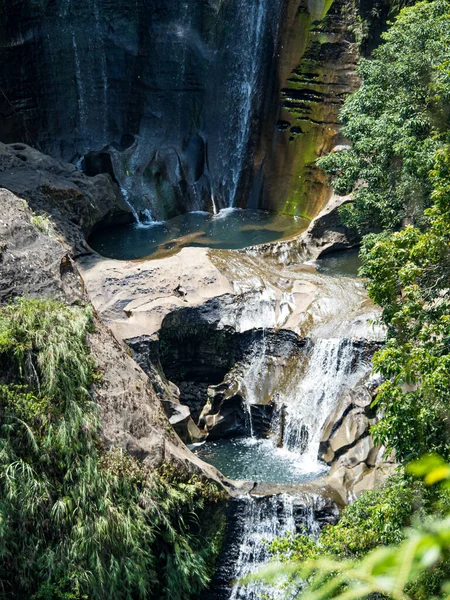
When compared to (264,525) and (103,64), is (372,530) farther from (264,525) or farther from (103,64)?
(103,64)

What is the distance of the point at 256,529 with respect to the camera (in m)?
14.1

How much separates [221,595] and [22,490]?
4.40 metres

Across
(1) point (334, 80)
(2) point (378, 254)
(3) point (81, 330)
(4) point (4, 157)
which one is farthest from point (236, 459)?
(1) point (334, 80)

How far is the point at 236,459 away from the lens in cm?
1692

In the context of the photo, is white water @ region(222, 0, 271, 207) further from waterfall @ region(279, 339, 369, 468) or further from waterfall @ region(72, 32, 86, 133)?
waterfall @ region(279, 339, 369, 468)

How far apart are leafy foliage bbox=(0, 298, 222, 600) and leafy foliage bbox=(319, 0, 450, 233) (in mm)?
8418

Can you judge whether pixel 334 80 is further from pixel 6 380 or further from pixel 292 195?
pixel 6 380

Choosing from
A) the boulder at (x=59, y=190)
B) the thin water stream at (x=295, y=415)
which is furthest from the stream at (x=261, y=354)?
the boulder at (x=59, y=190)

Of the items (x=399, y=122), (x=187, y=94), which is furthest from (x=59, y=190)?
(x=399, y=122)

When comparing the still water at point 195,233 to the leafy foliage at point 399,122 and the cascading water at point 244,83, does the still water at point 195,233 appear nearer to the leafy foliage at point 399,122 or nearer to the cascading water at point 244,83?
the cascading water at point 244,83

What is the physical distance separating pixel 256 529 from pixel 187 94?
1929 centimetres

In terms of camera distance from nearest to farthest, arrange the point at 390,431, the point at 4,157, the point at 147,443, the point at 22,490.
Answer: the point at 390,431, the point at 22,490, the point at 147,443, the point at 4,157

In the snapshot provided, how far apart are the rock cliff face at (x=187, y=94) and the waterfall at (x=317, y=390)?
32.4 ft

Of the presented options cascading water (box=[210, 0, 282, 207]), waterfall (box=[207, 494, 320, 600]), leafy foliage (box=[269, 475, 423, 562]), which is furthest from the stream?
cascading water (box=[210, 0, 282, 207])
